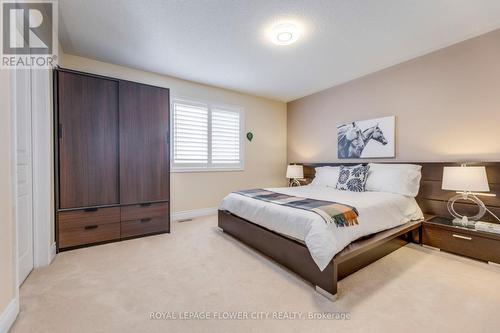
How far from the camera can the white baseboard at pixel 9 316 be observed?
4.24ft

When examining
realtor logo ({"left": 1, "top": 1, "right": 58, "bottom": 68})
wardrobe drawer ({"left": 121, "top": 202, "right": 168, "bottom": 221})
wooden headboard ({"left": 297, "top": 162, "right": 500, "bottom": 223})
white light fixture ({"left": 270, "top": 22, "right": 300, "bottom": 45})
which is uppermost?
white light fixture ({"left": 270, "top": 22, "right": 300, "bottom": 45})

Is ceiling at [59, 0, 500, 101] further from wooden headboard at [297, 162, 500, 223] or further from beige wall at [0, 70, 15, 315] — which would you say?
wooden headboard at [297, 162, 500, 223]

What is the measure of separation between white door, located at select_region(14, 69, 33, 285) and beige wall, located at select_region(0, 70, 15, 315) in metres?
0.68

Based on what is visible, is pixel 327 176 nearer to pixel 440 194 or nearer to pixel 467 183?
pixel 440 194

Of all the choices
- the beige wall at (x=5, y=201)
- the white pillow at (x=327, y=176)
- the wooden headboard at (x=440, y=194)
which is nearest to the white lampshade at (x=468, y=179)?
the wooden headboard at (x=440, y=194)

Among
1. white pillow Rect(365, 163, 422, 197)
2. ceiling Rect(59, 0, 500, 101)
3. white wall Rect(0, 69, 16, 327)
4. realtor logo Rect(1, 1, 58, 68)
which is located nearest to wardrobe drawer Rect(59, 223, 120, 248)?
white wall Rect(0, 69, 16, 327)

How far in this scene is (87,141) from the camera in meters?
2.59

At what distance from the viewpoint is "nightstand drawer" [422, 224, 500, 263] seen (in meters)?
2.18

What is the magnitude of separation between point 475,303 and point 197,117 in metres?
4.07

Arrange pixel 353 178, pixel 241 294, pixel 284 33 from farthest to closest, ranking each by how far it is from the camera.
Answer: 1. pixel 353 178
2. pixel 284 33
3. pixel 241 294

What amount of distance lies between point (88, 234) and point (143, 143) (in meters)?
1.28

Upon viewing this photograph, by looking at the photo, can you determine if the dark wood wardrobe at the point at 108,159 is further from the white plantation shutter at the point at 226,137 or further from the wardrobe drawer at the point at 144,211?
the white plantation shutter at the point at 226,137

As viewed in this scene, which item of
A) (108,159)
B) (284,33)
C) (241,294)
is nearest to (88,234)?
(108,159)

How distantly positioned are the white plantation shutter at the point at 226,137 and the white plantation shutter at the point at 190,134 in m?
0.19
